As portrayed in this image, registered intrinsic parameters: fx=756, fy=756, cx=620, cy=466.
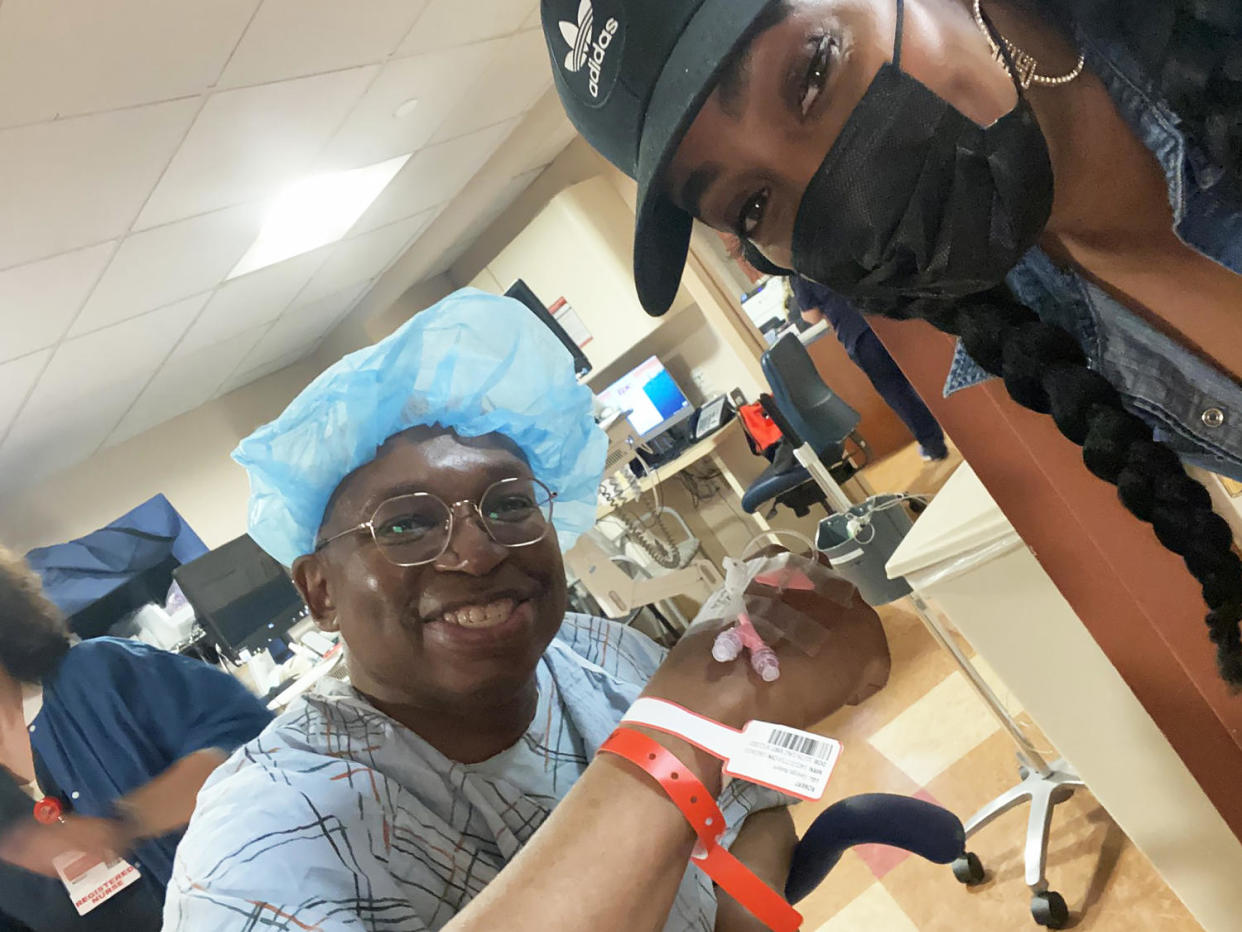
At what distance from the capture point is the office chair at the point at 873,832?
89 cm

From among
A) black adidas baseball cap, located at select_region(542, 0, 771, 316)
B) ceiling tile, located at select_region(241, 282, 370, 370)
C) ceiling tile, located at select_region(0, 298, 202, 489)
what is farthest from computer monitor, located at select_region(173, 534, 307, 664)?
black adidas baseball cap, located at select_region(542, 0, 771, 316)

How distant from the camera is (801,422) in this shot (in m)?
2.75

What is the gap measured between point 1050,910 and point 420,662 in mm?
1410

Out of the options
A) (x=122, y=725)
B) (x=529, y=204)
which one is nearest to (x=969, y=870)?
(x=122, y=725)

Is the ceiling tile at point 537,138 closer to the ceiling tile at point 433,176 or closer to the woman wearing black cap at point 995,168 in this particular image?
the ceiling tile at point 433,176

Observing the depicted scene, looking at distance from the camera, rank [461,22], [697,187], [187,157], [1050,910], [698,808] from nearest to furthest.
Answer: [698,808] < [697,187] < [1050,910] < [187,157] < [461,22]

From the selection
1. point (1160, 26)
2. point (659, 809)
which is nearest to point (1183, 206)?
point (1160, 26)

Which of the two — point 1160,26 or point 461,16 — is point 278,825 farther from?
point 461,16

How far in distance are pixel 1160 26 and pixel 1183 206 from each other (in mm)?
148

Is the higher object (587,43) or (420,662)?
(587,43)

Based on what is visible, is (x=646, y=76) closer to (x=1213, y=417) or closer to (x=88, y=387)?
(x=1213, y=417)

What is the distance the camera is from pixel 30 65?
173 centimetres

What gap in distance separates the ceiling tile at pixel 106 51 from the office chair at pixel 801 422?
199cm

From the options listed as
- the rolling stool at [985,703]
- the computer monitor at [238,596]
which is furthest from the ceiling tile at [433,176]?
the rolling stool at [985,703]
